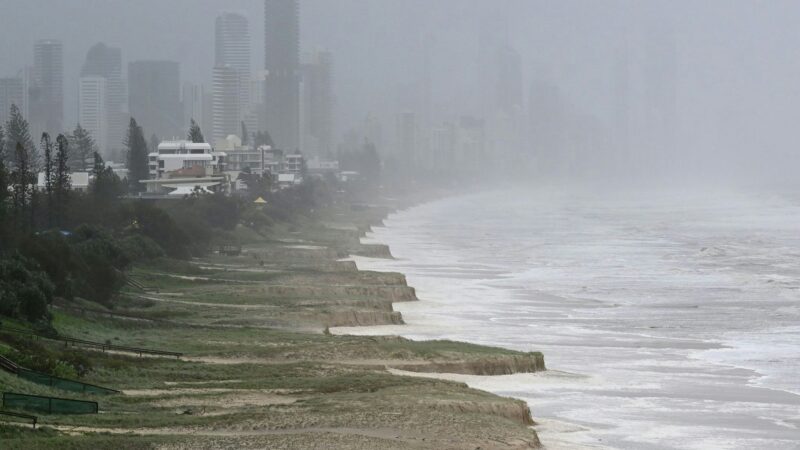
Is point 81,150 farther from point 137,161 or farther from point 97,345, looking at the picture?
point 97,345

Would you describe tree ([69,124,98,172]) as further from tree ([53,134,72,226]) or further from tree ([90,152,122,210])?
tree ([53,134,72,226])

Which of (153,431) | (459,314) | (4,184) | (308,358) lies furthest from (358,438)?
(4,184)

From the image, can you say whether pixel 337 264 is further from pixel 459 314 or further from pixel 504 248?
pixel 504 248

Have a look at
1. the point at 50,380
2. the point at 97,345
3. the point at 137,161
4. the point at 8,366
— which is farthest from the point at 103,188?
the point at 50,380

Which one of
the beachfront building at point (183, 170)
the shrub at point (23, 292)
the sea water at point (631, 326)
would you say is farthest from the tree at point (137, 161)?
the shrub at point (23, 292)

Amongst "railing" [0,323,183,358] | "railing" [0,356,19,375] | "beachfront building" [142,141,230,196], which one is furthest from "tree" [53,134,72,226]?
"railing" [0,356,19,375]

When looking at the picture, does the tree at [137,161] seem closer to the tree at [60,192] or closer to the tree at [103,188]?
the tree at [103,188]

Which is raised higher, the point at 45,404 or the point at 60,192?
the point at 60,192
